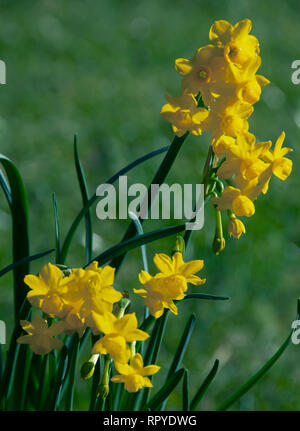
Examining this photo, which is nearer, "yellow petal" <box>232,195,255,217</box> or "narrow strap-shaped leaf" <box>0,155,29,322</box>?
"yellow petal" <box>232,195,255,217</box>

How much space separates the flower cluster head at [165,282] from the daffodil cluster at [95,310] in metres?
0.04

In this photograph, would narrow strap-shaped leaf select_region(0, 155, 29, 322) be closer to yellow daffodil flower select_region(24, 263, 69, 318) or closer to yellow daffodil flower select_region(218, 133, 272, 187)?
yellow daffodil flower select_region(24, 263, 69, 318)

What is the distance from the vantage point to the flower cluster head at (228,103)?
0.69 meters

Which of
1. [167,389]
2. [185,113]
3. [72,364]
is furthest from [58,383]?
[185,113]

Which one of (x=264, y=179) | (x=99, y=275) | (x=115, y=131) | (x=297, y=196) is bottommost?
(x=99, y=275)

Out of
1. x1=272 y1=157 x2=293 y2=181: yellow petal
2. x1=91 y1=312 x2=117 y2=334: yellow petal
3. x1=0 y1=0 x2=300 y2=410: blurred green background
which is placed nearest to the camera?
x1=91 y1=312 x2=117 y2=334: yellow petal

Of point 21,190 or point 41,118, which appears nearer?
point 21,190

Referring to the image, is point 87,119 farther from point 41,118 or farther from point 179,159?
point 179,159

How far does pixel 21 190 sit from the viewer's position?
2.85 feet

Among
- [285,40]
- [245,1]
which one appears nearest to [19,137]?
[285,40]

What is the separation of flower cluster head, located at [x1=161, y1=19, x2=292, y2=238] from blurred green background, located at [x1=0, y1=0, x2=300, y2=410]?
804 millimetres

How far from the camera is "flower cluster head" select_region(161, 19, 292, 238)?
2.25 ft

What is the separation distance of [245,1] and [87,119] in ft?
4.82

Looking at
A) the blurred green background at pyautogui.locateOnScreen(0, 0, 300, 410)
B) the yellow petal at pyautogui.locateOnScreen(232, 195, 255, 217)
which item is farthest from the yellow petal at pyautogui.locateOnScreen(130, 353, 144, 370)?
the blurred green background at pyautogui.locateOnScreen(0, 0, 300, 410)
